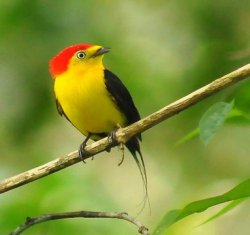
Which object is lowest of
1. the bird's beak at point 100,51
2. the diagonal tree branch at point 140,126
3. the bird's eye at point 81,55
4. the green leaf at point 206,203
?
the green leaf at point 206,203

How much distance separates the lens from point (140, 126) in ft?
8.27

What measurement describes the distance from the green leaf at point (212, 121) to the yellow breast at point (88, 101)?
5.93 ft

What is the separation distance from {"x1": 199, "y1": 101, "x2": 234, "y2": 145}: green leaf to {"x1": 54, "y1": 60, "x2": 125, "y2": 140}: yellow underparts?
1.81 m

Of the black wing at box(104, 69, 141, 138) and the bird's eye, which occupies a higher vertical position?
the bird's eye

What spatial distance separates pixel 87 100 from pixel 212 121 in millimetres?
1839

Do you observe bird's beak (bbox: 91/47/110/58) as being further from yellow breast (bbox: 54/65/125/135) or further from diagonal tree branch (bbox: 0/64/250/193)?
diagonal tree branch (bbox: 0/64/250/193)

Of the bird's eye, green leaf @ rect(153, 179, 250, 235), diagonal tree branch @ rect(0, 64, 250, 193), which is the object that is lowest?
green leaf @ rect(153, 179, 250, 235)

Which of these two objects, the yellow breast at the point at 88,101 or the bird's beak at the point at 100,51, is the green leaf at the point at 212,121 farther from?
the bird's beak at the point at 100,51

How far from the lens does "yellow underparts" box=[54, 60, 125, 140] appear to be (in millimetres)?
3652

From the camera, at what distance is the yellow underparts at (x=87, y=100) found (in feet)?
12.0

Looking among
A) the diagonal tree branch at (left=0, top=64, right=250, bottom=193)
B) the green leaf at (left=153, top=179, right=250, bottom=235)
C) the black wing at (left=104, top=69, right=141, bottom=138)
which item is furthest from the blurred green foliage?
the green leaf at (left=153, top=179, right=250, bottom=235)

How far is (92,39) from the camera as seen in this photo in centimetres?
552

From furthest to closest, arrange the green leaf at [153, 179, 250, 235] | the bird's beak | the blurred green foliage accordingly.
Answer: the blurred green foliage
the bird's beak
the green leaf at [153, 179, 250, 235]

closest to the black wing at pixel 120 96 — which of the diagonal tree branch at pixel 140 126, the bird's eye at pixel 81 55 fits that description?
the bird's eye at pixel 81 55
